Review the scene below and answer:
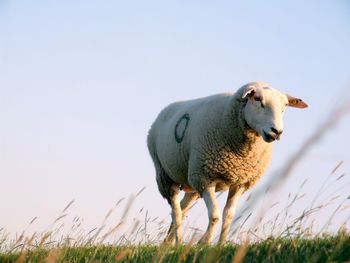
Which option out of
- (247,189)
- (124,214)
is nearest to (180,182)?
(247,189)

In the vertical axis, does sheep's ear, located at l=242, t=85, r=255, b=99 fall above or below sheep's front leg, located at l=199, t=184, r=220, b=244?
above

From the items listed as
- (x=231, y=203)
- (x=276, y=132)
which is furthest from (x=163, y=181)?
(x=276, y=132)

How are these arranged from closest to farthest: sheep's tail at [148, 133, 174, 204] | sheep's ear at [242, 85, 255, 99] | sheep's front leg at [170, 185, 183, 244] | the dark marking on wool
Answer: sheep's ear at [242, 85, 255, 99] < the dark marking on wool < sheep's front leg at [170, 185, 183, 244] < sheep's tail at [148, 133, 174, 204]

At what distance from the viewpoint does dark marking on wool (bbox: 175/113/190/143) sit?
370 inches

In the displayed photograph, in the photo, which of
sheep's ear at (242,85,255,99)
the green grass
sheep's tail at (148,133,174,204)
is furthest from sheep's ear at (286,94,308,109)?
the green grass

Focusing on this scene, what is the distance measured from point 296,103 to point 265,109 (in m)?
1.34

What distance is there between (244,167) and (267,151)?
0.52 metres

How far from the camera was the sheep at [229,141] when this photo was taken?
8013mm

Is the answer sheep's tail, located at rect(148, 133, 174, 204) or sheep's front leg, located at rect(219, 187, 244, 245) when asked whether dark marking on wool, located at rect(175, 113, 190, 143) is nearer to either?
sheep's tail, located at rect(148, 133, 174, 204)

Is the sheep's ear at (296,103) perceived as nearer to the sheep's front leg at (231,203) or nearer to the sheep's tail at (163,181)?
the sheep's front leg at (231,203)

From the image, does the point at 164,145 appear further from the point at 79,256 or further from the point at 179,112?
the point at 79,256

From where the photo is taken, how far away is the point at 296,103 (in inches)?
357

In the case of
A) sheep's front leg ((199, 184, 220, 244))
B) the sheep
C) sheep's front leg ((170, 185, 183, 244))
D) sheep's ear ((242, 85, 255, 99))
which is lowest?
sheep's front leg ((170, 185, 183, 244))

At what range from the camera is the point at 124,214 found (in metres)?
2.35
